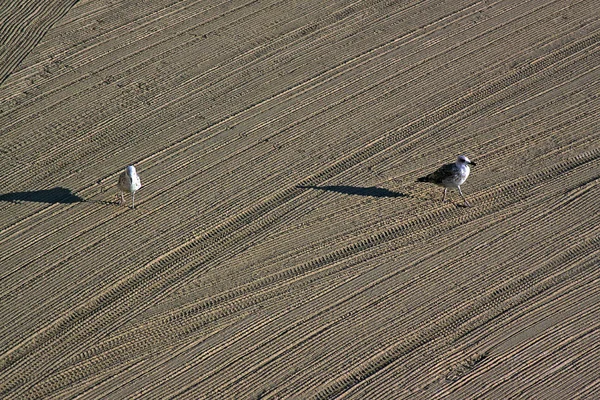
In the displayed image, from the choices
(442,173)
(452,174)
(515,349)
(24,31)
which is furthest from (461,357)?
(24,31)

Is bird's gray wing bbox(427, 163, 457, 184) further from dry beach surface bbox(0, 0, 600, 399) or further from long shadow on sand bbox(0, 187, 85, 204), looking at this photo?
long shadow on sand bbox(0, 187, 85, 204)

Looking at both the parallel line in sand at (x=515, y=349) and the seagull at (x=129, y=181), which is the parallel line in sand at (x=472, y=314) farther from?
the seagull at (x=129, y=181)

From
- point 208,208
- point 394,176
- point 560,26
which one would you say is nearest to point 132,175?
point 208,208

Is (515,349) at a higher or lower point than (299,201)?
lower

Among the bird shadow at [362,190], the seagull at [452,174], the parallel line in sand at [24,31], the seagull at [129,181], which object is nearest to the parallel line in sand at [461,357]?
the seagull at [452,174]

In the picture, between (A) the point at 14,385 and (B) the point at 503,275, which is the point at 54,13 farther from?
(B) the point at 503,275

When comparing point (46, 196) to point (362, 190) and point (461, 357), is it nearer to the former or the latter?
point (362, 190)

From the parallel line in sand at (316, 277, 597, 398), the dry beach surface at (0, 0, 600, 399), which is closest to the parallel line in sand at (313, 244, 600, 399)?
the dry beach surface at (0, 0, 600, 399)
